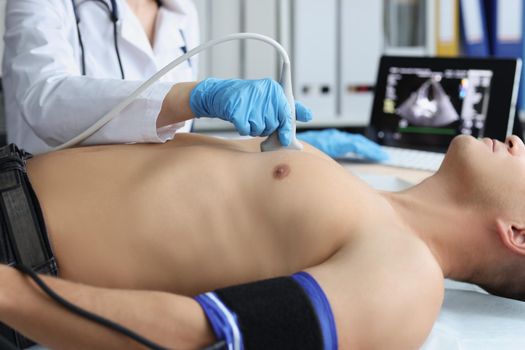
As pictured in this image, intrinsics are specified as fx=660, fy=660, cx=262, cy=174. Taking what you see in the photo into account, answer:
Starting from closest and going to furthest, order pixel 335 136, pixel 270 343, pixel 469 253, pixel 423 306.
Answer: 1. pixel 270 343
2. pixel 423 306
3. pixel 469 253
4. pixel 335 136

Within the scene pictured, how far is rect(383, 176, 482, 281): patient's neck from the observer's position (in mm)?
1172

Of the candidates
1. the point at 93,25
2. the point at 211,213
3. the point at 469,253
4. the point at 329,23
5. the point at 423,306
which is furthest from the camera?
the point at 329,23

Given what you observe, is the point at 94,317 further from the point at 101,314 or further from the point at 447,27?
the point at 447,27

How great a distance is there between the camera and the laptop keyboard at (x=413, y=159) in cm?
201

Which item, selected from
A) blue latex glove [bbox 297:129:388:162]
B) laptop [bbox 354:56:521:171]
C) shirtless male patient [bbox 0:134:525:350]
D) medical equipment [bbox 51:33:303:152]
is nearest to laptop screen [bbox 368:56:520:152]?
laptop [bbox 354:56:521:171]

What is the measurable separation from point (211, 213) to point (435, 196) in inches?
17.1

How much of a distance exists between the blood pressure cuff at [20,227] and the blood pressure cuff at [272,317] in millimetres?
342

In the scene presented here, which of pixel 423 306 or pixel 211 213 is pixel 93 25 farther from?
pixel 423 306

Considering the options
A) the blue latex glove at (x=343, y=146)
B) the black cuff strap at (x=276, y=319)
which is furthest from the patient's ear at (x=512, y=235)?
the blue latex glove at (x=343, y=146)

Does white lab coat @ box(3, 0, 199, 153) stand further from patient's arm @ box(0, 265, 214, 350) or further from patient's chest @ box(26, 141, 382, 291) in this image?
patient's arm @ box(0, 265, 214, 350)

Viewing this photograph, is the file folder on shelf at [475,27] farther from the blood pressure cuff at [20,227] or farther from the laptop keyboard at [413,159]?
the blood pressure cuff at [20,227]

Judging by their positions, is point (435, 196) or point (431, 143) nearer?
point (435, 196)

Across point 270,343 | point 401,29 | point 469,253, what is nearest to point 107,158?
point 270,343

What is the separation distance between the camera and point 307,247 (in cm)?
100
